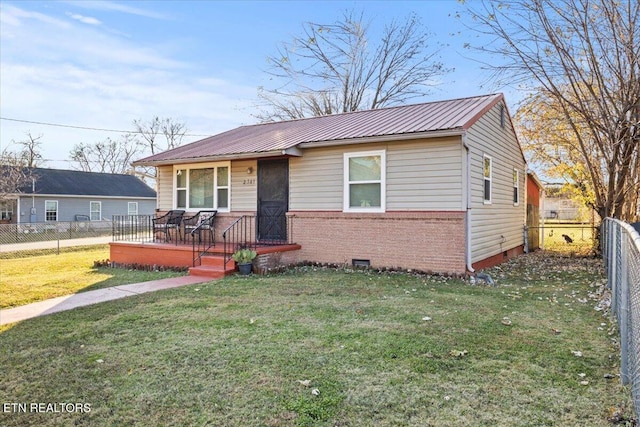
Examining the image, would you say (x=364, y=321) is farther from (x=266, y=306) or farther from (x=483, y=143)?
(x=483, y=143)

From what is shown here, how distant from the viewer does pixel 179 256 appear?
32.6ft

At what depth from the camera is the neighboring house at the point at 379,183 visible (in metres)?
8.40

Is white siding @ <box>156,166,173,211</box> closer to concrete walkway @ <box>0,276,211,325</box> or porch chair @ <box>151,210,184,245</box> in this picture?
porch chair @ <box>151,210,184,245</box>

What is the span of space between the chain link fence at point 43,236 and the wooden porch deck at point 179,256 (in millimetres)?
5160

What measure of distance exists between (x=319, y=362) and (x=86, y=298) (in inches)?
192

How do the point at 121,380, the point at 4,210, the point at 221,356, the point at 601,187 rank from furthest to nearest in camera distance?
the point at 4,210, the point at 601,187, the point at 221,356, the point at 121,380

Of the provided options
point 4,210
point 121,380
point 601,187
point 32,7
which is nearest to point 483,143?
point 601,187

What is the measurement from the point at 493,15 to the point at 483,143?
330cm

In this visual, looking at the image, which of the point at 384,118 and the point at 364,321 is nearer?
the point at 364,321

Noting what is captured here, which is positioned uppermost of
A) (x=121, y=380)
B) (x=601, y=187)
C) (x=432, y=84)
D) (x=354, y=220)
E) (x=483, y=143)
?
(x=432, y=84)

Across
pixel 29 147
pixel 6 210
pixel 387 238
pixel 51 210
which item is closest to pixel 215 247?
pixel 387 238

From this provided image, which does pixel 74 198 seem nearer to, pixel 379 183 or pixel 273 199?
pixel 273 199

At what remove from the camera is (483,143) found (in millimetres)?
9609

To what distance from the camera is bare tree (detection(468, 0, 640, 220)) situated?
9320 millimetres
